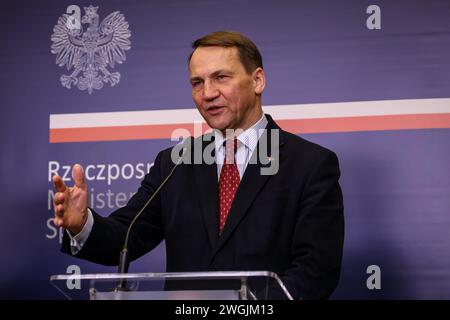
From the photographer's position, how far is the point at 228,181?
2.73 m

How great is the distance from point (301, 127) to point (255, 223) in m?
0.89

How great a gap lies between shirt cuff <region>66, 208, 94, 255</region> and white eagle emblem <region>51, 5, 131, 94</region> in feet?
4.37

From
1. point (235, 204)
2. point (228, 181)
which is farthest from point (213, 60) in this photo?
point (235, 204)

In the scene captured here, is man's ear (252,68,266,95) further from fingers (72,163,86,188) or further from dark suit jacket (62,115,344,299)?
fingers (72,163,86,188)

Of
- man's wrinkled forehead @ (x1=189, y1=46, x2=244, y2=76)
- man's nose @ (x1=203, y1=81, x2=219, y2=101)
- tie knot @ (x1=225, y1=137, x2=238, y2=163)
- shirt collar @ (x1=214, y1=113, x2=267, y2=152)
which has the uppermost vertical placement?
man's wrinkled forehead @ (x1=189, y1=46, x2=244, y2=76)

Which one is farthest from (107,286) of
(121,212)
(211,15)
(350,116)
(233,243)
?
(211,15)

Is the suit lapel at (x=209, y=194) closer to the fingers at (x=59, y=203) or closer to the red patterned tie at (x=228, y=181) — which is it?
the red patterned tie at (x=228, y=181)

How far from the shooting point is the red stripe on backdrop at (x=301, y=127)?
10.8 feet

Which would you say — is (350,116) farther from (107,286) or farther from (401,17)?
(107,286)

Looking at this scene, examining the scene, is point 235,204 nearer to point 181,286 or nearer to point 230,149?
point 230,149

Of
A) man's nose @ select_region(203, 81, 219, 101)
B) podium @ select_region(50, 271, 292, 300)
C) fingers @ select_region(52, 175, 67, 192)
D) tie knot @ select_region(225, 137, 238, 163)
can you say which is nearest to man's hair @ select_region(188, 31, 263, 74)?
man's nose @ select_region(203, 81, 219, 101)

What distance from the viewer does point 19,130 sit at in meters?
3.68

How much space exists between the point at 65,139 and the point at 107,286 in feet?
6.39

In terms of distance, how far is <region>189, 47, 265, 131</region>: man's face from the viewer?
2775mm
